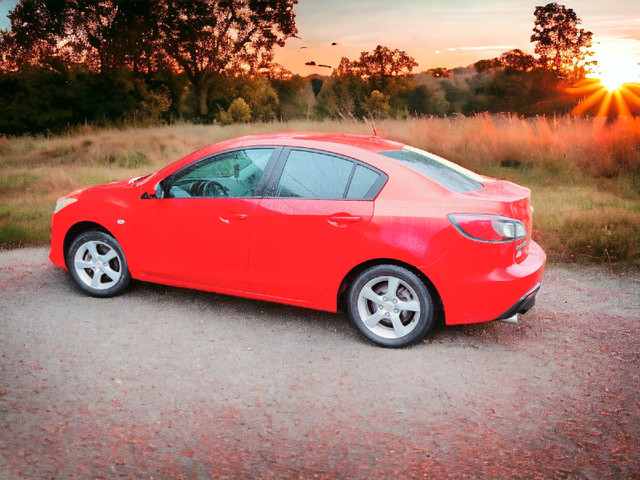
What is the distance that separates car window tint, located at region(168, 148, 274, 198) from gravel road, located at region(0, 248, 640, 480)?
1.10 meters

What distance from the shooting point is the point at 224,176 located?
5434 mm

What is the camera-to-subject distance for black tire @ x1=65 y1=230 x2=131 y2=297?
593cm

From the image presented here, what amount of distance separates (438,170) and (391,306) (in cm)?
118

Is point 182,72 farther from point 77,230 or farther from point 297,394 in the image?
point 297,394

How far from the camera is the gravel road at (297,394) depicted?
3.39 metres

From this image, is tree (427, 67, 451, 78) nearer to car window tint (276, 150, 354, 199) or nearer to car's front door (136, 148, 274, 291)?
car's front door (136, 148, 274, 291)

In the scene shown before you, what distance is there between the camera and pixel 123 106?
33.3 metres

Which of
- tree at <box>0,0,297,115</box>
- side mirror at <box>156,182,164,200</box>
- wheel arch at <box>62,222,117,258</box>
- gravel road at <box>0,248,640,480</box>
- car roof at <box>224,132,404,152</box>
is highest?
tree at <box>0,0,297,115</box>

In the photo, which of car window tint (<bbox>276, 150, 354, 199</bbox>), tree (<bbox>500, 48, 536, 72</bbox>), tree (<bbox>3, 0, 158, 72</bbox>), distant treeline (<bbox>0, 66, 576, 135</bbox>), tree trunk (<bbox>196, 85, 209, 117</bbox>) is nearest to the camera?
car window tint (<bbox>276, 150, 354, 199</bbox>)

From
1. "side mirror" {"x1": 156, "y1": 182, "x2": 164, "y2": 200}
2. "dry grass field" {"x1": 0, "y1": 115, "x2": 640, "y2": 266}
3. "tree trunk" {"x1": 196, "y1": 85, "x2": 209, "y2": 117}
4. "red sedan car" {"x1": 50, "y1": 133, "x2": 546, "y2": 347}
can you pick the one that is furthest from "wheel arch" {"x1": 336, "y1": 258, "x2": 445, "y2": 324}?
"tree trunk" {"x1": 196, "y1": 85, "x2": 209, "y2": 117}

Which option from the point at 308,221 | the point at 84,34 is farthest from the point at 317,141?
the point at 84,34

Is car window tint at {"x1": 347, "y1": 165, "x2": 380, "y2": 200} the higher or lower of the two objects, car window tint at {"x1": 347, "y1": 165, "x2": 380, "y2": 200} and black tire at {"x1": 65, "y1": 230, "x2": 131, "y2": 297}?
the higher

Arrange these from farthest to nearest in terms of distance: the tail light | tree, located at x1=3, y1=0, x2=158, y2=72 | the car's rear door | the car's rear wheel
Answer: tree, located at x1=3, y1=0, x2=158, y2=72, the car's rear door, the car's rear wheel, the tail light

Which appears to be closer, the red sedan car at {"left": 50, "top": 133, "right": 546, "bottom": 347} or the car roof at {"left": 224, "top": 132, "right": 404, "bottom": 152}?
the red sedan car at {"left": 50, "top": 133, "right": 546, "bottom": 347}
